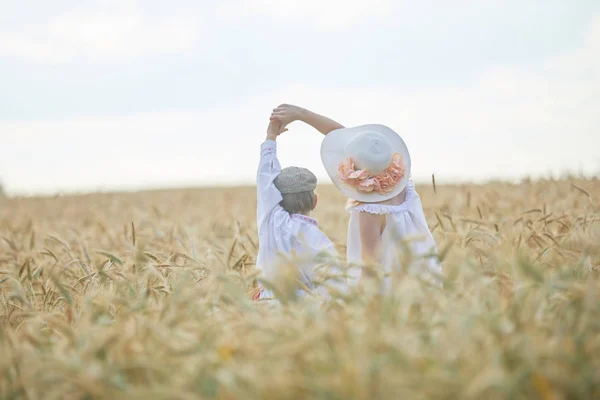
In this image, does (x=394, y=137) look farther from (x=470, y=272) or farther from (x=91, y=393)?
(x=91, y=393)

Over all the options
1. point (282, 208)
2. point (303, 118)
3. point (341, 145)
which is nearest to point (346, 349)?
point (282, 208)

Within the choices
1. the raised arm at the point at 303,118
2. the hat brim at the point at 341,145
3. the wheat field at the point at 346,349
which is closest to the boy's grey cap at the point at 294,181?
the hat brim at the point at 341,145

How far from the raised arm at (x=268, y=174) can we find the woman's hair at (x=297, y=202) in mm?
47

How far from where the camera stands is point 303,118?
4.08 m

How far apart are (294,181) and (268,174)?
16cm

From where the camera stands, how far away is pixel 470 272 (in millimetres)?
2410

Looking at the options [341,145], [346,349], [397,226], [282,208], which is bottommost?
[346,349]

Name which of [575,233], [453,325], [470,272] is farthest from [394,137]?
[453,325]

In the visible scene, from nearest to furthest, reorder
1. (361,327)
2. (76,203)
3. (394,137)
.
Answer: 1. (361,327)
2. (394,137)
3. (76,203)

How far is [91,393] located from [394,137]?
2.53 m

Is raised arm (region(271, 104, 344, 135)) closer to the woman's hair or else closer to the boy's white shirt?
the boy's white shirt

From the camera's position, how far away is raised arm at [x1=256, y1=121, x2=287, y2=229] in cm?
383

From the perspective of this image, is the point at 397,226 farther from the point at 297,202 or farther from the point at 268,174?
the point at 268,174

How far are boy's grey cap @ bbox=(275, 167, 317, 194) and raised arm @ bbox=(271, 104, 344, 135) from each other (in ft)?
1.01
